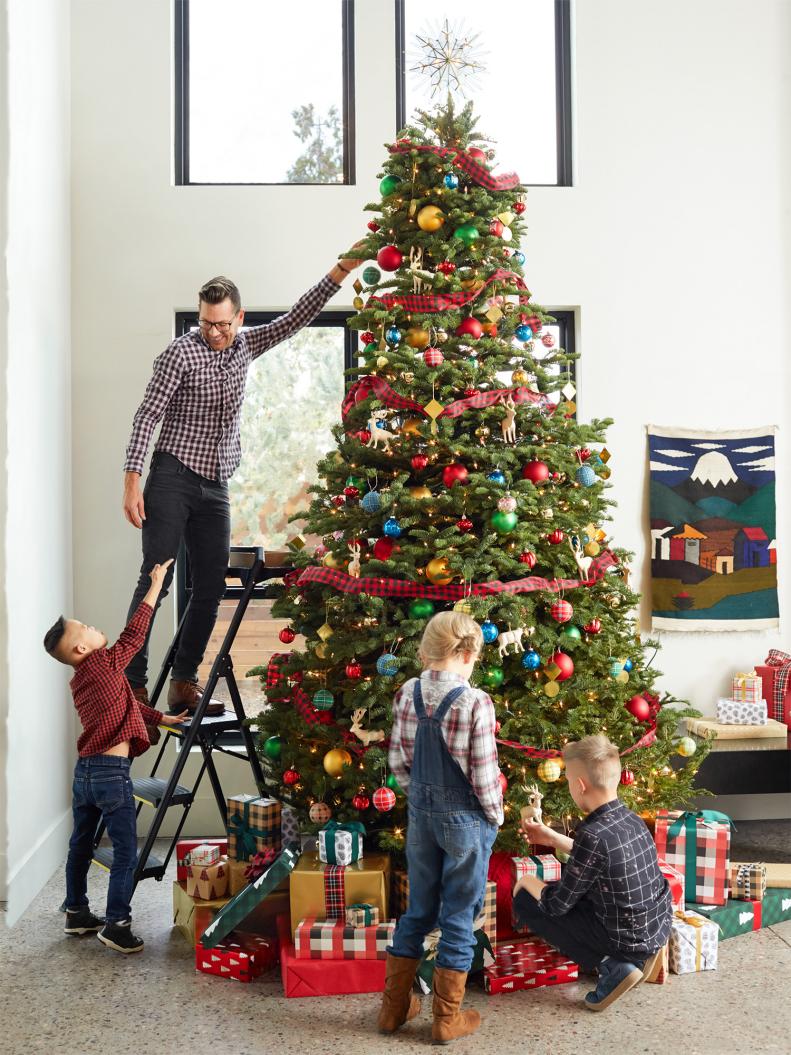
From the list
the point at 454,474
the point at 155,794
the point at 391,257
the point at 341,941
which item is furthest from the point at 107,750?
the point at 391,257

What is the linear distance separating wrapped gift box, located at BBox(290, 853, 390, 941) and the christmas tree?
0.15 meters

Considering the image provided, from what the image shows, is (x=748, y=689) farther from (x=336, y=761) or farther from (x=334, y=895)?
(x=334, y=895)

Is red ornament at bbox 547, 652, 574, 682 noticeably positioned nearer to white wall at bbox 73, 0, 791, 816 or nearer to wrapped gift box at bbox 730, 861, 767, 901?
wrapped gift box at bbox 730, 861, 767, 901

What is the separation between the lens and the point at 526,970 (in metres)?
3.06

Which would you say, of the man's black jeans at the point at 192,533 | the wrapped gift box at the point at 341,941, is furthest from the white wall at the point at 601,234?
the wrapped gift box at the point at 341,941

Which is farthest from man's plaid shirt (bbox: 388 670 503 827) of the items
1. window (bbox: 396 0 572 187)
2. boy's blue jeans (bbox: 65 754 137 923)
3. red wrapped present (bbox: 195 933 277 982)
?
window (bbox: 396 0 572 187)

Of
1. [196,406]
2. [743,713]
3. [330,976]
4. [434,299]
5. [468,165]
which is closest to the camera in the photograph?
[330,976]

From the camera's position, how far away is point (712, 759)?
4375 mm

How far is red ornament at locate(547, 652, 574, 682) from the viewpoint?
3309 mm

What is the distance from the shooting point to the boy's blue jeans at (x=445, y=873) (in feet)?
8.87

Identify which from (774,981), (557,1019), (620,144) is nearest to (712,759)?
(774,981)

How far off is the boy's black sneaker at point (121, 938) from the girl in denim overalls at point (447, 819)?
0.99 m

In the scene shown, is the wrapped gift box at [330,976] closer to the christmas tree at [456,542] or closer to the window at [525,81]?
the christmas tree at [456,542]

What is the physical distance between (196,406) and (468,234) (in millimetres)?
1231
